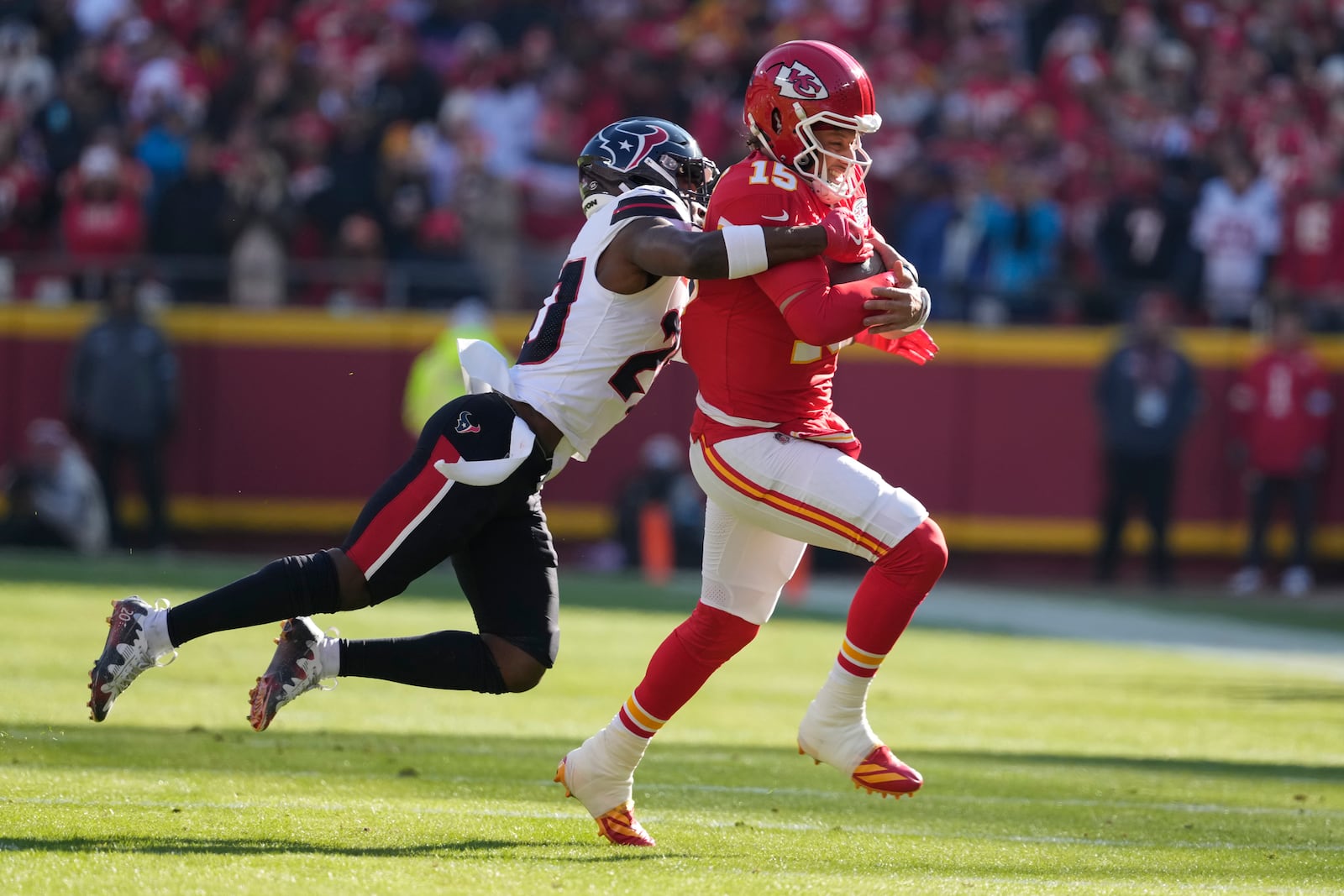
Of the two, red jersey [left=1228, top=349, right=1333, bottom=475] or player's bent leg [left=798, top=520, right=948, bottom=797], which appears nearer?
player's bent leg [left=798, top=520, right=948, bottom=797]

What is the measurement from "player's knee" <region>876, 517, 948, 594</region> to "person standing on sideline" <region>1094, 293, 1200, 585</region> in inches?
388

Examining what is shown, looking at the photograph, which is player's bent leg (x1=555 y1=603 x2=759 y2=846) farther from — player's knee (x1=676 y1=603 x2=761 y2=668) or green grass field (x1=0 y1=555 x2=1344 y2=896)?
green grass field (x1=0 y1=555 x2=1344 y2=896)

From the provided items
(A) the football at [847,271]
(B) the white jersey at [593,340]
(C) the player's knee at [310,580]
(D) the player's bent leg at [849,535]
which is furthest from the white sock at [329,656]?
(A) the football at [847,271]

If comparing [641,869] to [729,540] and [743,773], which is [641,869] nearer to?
[729,540]

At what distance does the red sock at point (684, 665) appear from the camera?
5.00 m

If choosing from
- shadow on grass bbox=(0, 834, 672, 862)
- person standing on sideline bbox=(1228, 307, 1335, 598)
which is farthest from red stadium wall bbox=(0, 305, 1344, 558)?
shadow on grass bbox=(0, 834, 672, 862)

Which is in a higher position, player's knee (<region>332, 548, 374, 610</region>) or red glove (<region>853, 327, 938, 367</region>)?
red glove (<region>853, 327, 938, 367</region>)

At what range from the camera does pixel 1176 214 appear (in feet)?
47.8

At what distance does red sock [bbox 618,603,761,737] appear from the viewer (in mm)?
5000

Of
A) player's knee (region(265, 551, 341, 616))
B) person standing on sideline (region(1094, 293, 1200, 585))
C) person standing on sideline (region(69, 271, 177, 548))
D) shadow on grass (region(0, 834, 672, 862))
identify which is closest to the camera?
shadow on grass (region(0, 834, 672, 862))

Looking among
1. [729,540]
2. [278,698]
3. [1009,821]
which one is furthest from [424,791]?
[1009,821]

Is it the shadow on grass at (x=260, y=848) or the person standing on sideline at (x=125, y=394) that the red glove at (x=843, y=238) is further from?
the person standing on sideline at (x=125, y=394)

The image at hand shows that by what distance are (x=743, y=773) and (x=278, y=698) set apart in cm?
198

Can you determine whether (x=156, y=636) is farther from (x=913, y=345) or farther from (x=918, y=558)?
(x=913, y=345)
